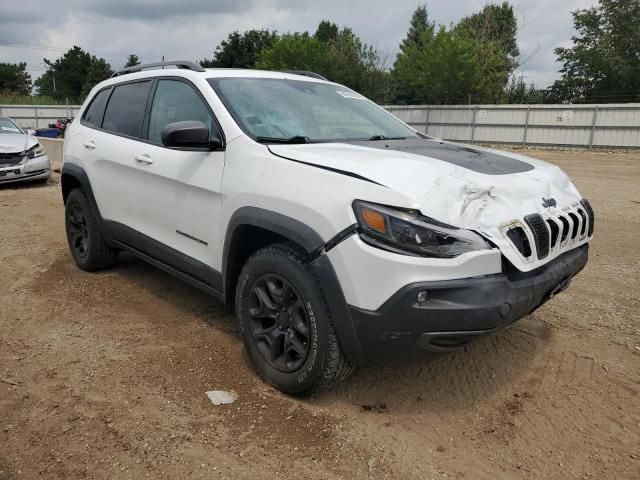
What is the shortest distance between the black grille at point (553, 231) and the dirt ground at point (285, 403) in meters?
0.90

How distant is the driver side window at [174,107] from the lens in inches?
139

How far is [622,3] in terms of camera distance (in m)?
34.7

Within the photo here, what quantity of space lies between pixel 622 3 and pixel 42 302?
4011cm

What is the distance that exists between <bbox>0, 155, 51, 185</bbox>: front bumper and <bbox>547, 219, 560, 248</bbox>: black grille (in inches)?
416

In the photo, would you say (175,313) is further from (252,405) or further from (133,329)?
(252,405)

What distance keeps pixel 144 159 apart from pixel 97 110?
4.47ft

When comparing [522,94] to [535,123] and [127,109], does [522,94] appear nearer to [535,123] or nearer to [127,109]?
[535,123]

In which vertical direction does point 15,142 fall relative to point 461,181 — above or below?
below

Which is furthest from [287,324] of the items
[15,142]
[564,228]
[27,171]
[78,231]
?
[15,142]

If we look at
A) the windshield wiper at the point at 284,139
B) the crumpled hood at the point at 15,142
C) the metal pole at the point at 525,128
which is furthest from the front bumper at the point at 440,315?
the metal pole at the point at 525,128

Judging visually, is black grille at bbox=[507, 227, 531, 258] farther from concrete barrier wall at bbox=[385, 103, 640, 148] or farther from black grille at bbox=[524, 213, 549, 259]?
concrete barrier wall at bbox=[385, 103, 640, 148]

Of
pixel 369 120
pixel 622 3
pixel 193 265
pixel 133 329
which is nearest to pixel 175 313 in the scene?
pixel 133 329

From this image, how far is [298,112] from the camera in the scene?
3533 millimetres

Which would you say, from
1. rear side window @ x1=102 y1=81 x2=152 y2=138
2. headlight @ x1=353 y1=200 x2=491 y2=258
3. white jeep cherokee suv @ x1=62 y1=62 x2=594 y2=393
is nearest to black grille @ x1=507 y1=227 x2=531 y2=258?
white jeep cherokee suv @ x1=62 y1=62 x2=594 y2=393
